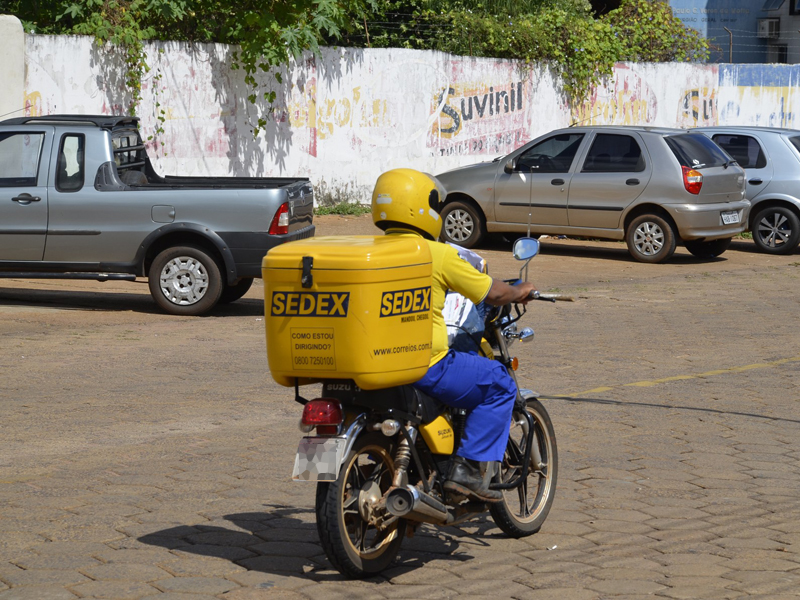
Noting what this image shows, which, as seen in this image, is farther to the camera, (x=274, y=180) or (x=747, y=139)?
(x=747, y=139)

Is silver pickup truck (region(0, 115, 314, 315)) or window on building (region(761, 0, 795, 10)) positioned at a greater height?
window on building (region(761, 0, 795, 10))

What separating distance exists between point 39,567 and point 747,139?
14970 millimetres

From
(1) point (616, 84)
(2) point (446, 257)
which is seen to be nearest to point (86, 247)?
(2) point (446, 257)

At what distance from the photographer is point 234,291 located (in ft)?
41.0

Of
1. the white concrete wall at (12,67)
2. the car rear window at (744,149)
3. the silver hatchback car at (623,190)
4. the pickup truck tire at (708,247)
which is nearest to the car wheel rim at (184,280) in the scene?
the silver hatchback car at (623,190)

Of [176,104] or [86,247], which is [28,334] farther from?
[176,104]

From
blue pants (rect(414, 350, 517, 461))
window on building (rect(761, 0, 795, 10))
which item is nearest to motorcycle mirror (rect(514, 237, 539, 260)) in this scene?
blue pants (rect(414, 350, 517, 461))

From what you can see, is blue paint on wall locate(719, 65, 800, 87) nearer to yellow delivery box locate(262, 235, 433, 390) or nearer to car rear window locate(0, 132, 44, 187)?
car rear window locate(0, 132, 44, 187)

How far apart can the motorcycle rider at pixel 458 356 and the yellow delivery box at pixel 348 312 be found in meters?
0.16

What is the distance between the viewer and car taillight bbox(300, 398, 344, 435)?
176 inches

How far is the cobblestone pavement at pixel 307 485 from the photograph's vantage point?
186 inches

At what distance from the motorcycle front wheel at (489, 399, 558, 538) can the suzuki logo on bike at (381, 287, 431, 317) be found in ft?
2.96

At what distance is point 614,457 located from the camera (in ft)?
21.8

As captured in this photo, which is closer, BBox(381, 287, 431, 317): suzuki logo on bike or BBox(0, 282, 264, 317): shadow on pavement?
BBox(381, 287, 431, 317): suzuki logo on bike
